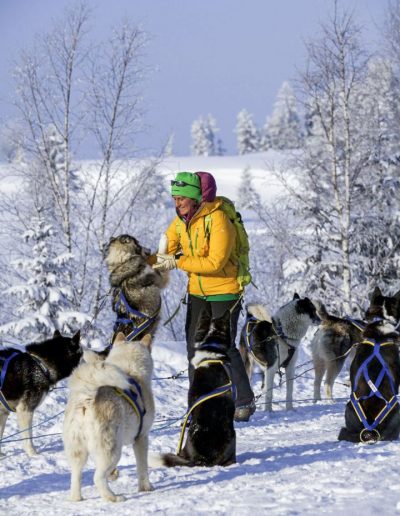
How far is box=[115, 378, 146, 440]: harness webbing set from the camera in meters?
4.00

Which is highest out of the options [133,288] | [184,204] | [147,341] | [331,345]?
[184,204]

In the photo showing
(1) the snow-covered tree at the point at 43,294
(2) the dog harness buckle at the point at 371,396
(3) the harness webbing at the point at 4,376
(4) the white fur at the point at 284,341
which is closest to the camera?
(2) the dog harness buckle at the point at 371,396

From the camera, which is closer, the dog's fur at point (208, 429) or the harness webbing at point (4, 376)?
the dog's fur at point (208, 429)

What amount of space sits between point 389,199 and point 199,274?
41.0 feet

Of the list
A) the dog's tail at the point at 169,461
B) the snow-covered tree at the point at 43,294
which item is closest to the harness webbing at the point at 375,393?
the dog's tail at the point at 169,461

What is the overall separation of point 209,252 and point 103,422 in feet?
7.14

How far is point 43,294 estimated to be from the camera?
39.3 ft

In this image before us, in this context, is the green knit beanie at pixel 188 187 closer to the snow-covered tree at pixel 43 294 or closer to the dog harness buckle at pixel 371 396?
the dog harness buckle at pixel 371 396

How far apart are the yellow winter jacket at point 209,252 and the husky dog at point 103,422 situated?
1607 millimetres

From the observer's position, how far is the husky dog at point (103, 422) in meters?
3.78

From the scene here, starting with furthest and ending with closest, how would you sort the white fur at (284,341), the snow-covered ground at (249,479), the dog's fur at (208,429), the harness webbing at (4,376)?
the white fur at (284,341)
the harness webbing at (4,376)
the dog's fur at (208,429)
the snow-covered ground at (249,479)

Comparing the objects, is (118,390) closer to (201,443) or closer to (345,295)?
(201,443)

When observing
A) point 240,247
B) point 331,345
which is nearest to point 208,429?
point 240,247

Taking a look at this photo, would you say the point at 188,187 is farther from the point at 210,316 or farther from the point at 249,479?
the point at 249,479
